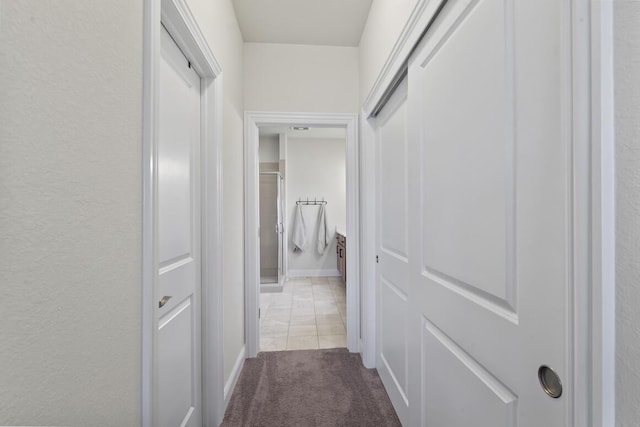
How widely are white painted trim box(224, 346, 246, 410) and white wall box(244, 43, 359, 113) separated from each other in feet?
6.32

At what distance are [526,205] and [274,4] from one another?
2.08 meters

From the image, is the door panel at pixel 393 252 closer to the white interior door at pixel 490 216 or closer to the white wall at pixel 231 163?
the white interior door at pixel 490 216

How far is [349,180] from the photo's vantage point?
2402 mm

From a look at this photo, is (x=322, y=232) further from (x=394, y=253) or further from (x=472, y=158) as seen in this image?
(x=472, y=158)

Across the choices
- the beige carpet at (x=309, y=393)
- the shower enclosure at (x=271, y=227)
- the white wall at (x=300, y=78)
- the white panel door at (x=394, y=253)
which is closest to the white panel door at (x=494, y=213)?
the white panel door at (x=394, y=253)

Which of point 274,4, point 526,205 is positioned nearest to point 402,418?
point 526,205

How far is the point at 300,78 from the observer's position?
8.05 feet

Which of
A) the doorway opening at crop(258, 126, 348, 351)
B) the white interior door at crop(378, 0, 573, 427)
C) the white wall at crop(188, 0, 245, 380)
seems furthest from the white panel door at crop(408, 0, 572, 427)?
the doorway opening at crop(258, 126, 348, 351)

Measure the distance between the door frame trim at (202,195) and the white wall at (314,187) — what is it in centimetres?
359

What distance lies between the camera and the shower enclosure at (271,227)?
14.5 ft

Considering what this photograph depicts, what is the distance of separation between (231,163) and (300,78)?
1016 mm

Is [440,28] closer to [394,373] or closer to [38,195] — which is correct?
[38,195]

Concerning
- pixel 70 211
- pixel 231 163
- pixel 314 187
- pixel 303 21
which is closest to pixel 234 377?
pixel 231 163

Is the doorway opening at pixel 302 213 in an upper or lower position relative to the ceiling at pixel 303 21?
lower
